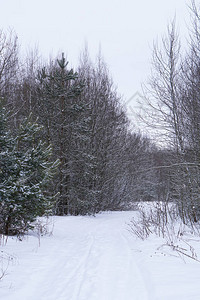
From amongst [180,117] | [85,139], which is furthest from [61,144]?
[180,117]

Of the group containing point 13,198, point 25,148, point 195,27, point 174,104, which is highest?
point 195,27

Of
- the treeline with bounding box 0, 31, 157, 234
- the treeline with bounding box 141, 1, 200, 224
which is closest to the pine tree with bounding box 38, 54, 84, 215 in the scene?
the treeline with bounding box 0, 31, 157, 234

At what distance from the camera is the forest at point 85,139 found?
8227mm

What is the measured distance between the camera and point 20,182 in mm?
7738

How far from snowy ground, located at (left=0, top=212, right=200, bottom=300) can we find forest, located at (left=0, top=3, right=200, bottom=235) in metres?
2.14

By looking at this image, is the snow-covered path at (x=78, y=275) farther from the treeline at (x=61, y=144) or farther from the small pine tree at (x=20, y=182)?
the treeline at (x=61, y=144)

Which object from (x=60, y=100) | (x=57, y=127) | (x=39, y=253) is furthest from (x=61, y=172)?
(x=39, y=253)

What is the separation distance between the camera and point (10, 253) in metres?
5.96

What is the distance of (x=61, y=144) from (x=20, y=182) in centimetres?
1016

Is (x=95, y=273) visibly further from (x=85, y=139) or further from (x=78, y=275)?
(x=85, y=139)

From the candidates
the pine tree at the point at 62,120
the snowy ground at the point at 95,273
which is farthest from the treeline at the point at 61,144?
the snowy ground at the point at 95,273

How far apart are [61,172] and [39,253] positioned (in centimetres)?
1123

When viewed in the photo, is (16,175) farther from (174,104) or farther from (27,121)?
(174,104)

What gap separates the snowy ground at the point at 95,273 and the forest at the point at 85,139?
7.01ft
